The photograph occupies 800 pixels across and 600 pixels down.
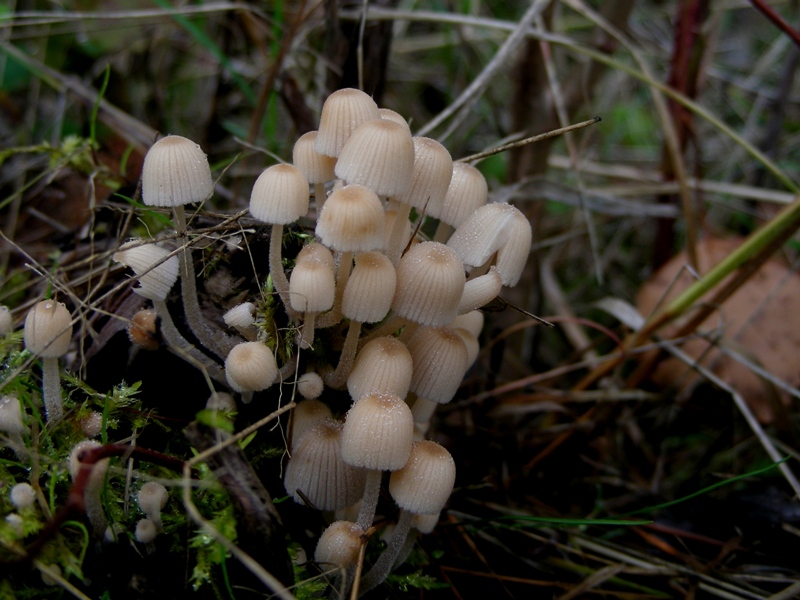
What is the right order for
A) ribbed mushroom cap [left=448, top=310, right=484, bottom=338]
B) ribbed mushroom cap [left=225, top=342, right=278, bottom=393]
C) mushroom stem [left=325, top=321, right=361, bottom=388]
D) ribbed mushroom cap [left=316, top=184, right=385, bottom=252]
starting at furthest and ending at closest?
ribbed mushroom cap [left=448, top=310, right=484, bottom=338] < mushroom stem [left=325, top=321, right=361, bottom=388] < ribbed mushroom cap [left=225, top=342, right=278, bottom=393] < ribbed mushroom cap [left=316, top=184, right=385, bottom=252]

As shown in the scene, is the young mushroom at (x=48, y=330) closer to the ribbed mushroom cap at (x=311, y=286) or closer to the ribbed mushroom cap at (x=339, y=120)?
the ribbed mushroom cap at (x=311, y=286)

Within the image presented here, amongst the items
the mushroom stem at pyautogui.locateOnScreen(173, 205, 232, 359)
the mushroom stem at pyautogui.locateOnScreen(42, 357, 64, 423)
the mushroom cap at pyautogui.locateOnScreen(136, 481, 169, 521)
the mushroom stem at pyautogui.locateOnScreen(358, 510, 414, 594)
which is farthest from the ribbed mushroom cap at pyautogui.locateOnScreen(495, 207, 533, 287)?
the mushroom stem at pyautogui.locateOnScreen(42, 357, 64, 423)

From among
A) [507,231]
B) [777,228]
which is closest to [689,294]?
[777,228]

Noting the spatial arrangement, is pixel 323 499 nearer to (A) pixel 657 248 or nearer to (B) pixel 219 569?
(B) pixel 219 569

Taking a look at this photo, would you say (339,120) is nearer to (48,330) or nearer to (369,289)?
(369,289)

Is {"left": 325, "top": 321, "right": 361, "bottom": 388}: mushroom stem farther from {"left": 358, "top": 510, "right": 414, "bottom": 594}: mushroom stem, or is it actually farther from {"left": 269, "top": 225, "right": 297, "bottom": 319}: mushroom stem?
{"left": 358, "top": 510, "right": 414, "bottom": 594}: mushroom stem

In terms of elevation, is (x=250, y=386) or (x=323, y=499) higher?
(x=250, y=386)
